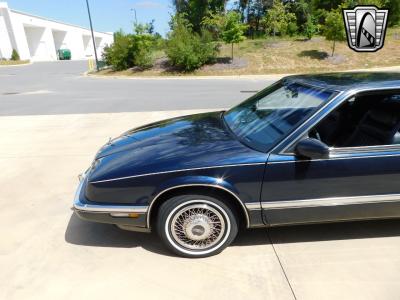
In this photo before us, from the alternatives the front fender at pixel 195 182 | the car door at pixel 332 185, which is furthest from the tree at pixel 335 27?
the front fender at pixel 195 182

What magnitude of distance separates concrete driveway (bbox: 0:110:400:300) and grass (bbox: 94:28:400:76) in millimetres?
19749

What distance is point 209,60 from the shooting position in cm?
2412

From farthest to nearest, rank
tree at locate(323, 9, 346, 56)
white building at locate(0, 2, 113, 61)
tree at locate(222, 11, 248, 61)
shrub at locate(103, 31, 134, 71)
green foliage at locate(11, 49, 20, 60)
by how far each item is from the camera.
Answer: white building at locate(0, 2, 113, 61) < green foliage at locate(11, 49, 20, 60) < shrub at locate(103, 31, 134, 71) < tree at locate(222, 11, 248, 61) < tree at locate(323, 9, 346, 56)

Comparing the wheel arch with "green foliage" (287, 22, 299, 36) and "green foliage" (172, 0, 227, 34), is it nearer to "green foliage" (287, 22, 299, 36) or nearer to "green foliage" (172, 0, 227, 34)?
"green foliage" (287, 22, 299, 36)

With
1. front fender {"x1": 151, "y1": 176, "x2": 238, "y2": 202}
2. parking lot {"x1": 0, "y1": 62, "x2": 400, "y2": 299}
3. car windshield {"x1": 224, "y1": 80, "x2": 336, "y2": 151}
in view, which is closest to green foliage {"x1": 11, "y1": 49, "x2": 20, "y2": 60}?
parking lot {"x1": 0, "y1": 62, "x2": 400, "y2": 299}

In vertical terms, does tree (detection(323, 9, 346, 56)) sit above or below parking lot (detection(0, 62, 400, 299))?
above

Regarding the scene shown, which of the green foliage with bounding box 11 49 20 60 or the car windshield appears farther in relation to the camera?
the green foliage with bounding box 11 49 20 60

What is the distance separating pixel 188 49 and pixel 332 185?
21580mm

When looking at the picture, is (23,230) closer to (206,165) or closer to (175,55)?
(206,165)

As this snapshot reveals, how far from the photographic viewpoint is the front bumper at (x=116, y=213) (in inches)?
105

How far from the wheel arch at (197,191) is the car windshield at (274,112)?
45cm

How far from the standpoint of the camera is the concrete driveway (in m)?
2.42

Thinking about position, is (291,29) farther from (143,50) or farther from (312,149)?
(312,149)

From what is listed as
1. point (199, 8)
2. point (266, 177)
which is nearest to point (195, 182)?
point (266, 177)
